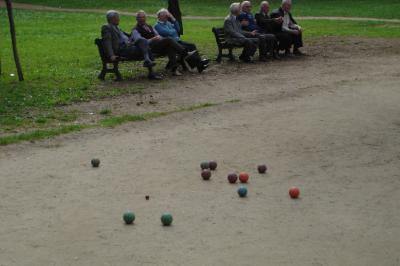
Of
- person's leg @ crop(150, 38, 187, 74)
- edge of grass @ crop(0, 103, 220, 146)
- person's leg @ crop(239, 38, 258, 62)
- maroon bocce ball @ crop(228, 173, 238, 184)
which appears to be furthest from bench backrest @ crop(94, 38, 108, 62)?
maroon bocce ball @ crop(228, 173, 238, 184)

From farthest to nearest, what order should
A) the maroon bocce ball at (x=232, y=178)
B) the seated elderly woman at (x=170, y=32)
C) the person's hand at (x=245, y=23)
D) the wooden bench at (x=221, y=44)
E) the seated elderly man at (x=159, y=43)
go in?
1. the person's hand at (x=245, y=23)
2. the wooden bench at (x=221, y=44)
3. the seated elderly woman at (x=170, y=32)
4. the seated elderly man at (x=159, y=43)
5. the maroon bocce ball at (x=232, y=178)

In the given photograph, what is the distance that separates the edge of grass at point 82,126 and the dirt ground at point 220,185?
0.93ft

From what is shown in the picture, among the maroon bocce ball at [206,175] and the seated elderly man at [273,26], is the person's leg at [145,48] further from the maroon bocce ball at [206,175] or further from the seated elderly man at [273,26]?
the maroon bocce ball at [206,175]

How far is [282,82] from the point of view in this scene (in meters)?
16.0

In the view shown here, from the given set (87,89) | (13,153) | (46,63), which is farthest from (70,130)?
(46,63)

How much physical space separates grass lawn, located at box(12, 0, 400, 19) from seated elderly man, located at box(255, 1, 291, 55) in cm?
1498

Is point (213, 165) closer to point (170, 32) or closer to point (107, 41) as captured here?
point (107, 41)

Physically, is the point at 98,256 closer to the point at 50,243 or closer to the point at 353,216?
the point at 50,243

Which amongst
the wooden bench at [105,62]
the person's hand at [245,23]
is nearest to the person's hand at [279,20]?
the person's hand at [245,23]

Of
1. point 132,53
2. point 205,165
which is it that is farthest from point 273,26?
point 205,165

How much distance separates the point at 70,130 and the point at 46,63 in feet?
25.0

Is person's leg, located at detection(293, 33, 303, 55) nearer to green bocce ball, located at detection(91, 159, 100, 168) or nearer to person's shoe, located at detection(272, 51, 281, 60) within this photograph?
person's shoe, located at detection(272, 51, 281, 60)

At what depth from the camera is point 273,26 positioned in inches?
783

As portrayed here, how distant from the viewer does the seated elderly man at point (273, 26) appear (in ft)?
64.7
